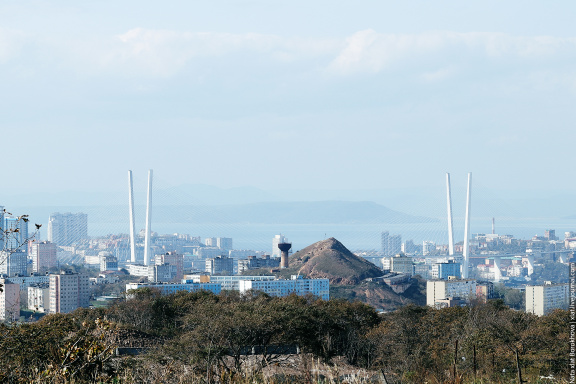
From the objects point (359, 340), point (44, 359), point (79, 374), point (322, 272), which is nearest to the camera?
point (79, 374)

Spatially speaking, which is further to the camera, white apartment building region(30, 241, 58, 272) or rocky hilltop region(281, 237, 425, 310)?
white apartment building region(30, 241, 58, 272)

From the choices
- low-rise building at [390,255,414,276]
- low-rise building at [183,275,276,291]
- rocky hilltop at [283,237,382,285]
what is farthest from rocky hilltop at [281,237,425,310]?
low-rise building at [390,255,414,276]

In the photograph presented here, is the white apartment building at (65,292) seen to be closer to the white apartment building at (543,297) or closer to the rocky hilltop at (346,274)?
the rocky hilltop at (346,274)

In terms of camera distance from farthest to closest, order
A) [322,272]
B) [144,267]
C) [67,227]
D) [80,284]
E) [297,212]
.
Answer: [297,212] < [67,227] < [144,267] < [322,272] < [80,284]

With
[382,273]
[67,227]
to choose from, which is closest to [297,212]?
[67,227]

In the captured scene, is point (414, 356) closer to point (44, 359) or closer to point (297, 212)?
point (44, 359)

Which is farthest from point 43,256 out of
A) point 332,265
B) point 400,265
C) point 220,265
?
point 400,265

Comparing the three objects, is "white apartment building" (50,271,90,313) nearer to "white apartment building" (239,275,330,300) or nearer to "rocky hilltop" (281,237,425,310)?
"white apartment building" (239,275,330,300)
